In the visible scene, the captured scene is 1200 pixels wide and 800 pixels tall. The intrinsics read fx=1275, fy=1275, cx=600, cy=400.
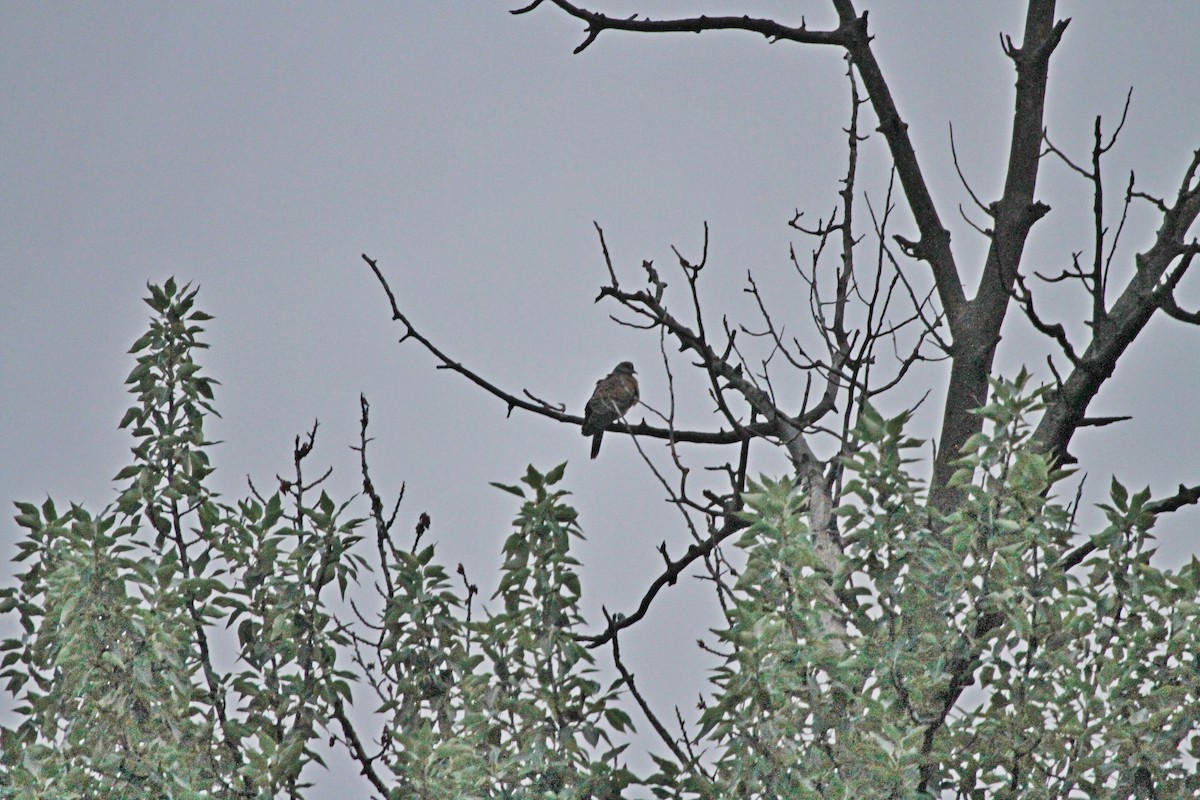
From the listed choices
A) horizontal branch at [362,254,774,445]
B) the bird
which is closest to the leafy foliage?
horizontal branch at [362,254,774,445]

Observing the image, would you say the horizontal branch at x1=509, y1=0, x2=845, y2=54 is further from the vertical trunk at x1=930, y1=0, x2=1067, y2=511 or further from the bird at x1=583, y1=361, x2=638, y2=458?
the bird at x1=583, y1=361, x2=638, y2=458

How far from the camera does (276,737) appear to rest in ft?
13.3

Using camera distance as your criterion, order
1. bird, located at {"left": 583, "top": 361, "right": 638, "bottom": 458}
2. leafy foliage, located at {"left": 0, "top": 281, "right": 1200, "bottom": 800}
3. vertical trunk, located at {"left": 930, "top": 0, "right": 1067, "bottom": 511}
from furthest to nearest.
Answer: bird, located at {"left": 583, "top": 361, "right": 638, "bottom": 458}
vertical trunk, located at {"left": 930, "top": 0, "right": 1067, "bottom": 511}
leafy foliage, located at {"left": 0, "top": 281, "right": 1200, "bottom": 800}

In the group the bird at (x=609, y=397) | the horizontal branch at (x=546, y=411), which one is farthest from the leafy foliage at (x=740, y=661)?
the bird at (x=609, y=397)

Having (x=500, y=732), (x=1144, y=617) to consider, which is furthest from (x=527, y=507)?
(x=1144, y=617)

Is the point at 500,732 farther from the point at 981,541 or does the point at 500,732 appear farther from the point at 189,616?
the point at 981,541

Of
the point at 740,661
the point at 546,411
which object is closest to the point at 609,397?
the point at 546,411

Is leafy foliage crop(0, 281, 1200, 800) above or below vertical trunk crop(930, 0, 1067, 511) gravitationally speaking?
below

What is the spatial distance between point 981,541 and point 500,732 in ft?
4.93

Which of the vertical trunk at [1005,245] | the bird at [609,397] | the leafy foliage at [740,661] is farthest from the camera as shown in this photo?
the bird at [609,397]

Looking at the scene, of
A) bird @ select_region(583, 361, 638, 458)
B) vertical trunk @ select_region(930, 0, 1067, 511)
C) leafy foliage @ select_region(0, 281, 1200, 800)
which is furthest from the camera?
bird @ select_region(583, 361, 638, 458)

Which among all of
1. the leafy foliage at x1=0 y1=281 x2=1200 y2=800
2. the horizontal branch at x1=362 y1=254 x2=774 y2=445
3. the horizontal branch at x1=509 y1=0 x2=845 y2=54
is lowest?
the leafy foliage at x1=0 y1=281 x2=1200 y2=800

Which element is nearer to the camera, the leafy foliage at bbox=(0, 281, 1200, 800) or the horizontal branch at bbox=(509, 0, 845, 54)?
the leafy foliage at bbox=(0, 281, 1200, 800)

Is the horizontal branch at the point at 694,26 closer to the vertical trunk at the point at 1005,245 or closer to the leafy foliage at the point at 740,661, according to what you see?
the vertical trunk at the point at 1005,245
